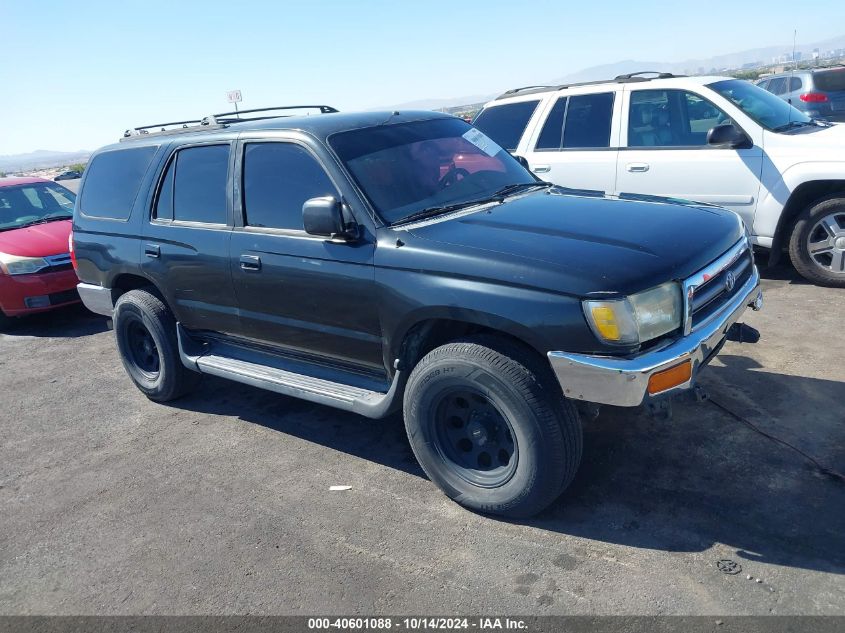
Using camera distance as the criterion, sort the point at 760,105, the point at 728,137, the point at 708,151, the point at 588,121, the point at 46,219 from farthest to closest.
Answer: the point at 46,219
the point at 588,121
the point at 760,105
the point at 708,151
the point at 728,137

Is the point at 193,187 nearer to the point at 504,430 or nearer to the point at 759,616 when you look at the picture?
the point at 504,430

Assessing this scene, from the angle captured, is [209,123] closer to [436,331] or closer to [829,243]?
[436,331]

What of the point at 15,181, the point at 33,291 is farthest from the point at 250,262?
the point at 15,181

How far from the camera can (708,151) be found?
649cm

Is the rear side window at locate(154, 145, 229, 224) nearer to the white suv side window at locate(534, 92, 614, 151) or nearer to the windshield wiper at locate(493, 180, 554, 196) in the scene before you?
the windshield wiper at locate(493, 180, 554, 196)

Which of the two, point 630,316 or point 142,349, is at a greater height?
point 630,316

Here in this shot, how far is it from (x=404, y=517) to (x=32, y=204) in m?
7.57

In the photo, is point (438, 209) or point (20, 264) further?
point (20, 264)

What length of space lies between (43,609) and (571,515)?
8.12ft

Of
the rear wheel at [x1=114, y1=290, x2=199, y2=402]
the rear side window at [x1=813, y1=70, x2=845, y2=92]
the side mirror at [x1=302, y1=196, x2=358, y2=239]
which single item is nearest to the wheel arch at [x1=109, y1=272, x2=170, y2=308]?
the rear wheel at [x1=114, y1=290, x2=199, y2=402]

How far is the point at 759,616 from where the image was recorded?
2.63 meters

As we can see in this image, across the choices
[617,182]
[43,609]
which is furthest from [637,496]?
[617,182]

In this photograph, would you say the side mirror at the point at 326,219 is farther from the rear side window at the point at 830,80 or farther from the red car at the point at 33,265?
the rear side window at the point at 830,80

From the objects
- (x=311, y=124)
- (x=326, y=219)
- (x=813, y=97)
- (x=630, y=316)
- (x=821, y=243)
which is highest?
(x=311, y=124)
